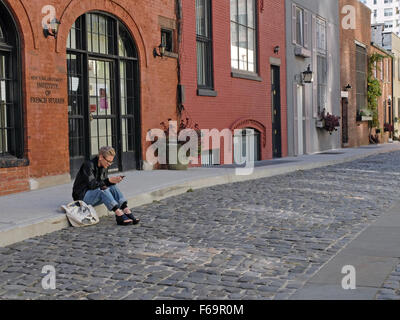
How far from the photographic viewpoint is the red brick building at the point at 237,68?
15508mm

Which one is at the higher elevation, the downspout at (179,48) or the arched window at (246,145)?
the downspout at (179,48)

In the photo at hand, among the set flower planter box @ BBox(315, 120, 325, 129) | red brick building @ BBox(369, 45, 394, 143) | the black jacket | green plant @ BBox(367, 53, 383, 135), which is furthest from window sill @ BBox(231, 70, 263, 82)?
red brick building @ BBox(369, 45, 394, 143)

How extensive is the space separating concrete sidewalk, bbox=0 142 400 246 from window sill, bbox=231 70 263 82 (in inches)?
129

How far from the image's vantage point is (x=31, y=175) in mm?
10289

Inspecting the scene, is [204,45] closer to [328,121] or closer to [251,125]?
[251,125]

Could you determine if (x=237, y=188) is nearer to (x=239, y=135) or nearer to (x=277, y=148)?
(x=239, y=135)

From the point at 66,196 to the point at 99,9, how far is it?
4455mm

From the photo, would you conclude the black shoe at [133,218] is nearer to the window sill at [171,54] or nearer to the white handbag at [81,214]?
the white handbag at [81,214]

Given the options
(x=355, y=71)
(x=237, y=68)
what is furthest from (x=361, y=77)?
(x=237, y=68)

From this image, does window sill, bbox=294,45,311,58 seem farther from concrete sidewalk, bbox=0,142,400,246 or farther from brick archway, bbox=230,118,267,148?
concrete sidewalk, bbox=0,142,400,246

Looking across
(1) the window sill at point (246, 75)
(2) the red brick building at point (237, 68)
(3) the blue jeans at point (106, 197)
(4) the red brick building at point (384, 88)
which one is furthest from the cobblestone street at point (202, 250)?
(4) the red brick building at point (384, 88)

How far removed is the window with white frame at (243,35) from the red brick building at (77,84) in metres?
3.41

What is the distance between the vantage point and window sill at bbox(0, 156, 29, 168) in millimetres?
9653

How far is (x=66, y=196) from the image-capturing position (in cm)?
941
